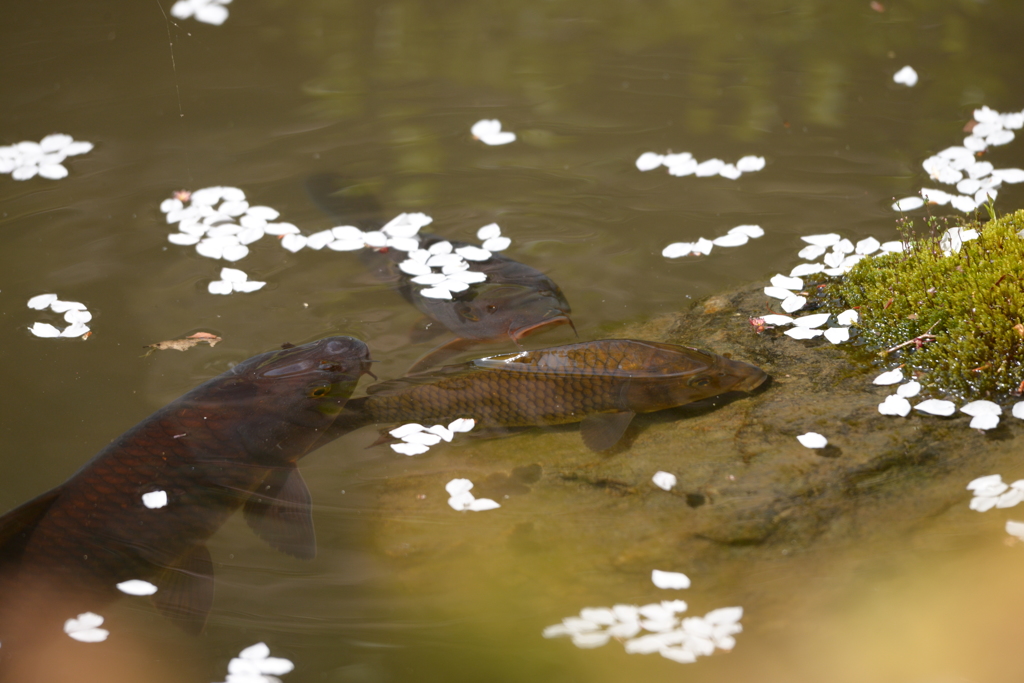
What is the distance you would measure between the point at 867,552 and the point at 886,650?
0.34 metres

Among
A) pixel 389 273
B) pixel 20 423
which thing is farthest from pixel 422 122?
pixel 20 423

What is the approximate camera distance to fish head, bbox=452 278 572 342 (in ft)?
12.3

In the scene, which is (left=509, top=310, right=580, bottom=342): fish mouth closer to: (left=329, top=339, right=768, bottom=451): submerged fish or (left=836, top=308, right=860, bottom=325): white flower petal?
(left=329, top=339, right=768, bottom=451): submerged fish

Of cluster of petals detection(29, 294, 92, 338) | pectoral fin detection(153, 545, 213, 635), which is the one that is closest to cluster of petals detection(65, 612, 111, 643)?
pectoral fin detection(153, 545, 213, 635)

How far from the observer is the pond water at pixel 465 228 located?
8.67 ft

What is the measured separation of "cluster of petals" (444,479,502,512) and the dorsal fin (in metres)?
1.52

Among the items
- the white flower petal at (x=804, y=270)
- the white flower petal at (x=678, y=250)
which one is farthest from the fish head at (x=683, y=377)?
the white flower petal at (x=678, y=250)

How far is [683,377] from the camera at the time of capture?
314 centimetres

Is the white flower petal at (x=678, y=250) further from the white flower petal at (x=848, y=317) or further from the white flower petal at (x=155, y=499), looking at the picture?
the white flower petal at (x=155, y=499)

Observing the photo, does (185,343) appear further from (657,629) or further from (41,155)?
(657,629)

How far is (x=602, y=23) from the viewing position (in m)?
7.12

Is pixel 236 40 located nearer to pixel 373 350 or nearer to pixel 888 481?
pixel 373 350

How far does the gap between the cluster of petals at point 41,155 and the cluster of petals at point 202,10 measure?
2.12 m

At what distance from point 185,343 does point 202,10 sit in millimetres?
4716
